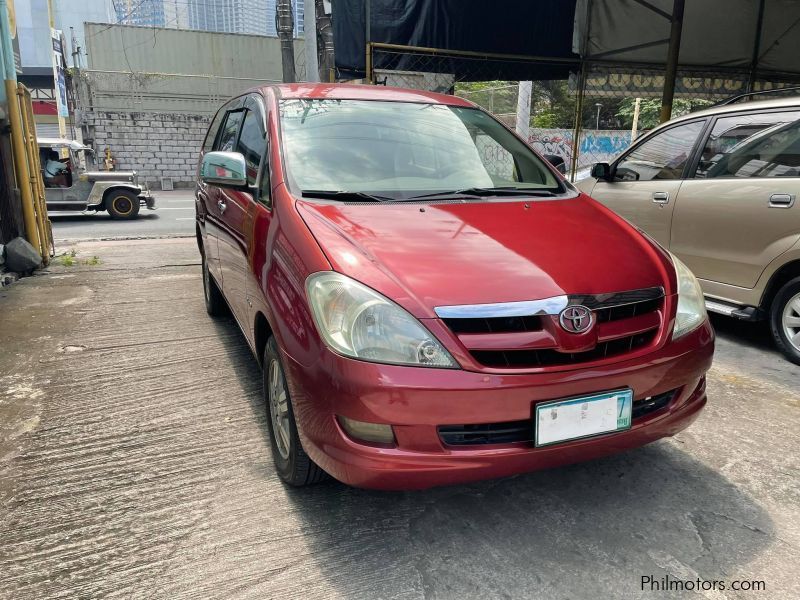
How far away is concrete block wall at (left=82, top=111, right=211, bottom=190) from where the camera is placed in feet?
72.0

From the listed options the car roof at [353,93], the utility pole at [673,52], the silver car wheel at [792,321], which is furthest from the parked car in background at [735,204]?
the utility pole at [673,52]

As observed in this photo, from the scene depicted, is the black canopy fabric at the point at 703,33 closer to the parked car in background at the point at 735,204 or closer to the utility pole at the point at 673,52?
the utility pole at the point at 673,52

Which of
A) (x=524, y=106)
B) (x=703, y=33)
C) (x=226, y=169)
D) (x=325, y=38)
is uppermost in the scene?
(x=703, y=33)

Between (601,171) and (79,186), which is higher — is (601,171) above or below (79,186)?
above

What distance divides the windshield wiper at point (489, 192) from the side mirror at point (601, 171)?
2234 mm

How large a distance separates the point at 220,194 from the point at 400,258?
1.86 metres

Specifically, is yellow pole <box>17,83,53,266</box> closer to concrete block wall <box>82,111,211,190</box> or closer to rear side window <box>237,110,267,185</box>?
rear side window <box>237,110,267,185</box>

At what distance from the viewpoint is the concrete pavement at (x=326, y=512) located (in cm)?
191

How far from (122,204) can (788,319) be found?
13.3m

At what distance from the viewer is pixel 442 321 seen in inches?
72.1

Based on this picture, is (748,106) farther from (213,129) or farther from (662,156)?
(213,129)

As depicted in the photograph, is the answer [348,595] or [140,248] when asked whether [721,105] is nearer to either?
[348,595]

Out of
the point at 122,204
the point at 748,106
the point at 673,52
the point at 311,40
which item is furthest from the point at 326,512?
the point at 122,204

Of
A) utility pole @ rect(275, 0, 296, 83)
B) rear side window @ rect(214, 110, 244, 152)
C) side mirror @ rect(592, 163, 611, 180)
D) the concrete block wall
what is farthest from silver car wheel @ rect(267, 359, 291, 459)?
the concrete block wall
